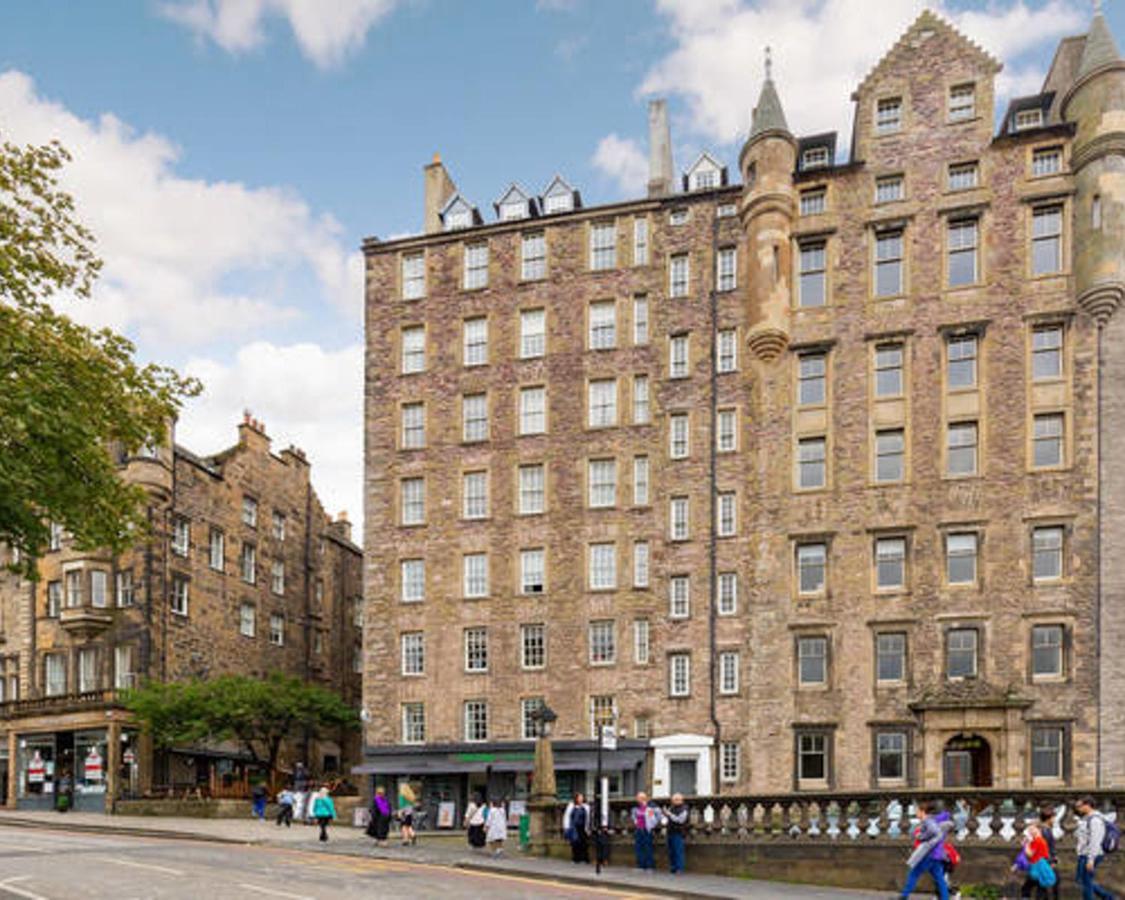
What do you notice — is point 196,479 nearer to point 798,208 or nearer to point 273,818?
point 273,818

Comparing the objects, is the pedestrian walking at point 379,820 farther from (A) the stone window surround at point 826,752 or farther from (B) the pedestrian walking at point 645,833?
(A) the stone window surround at point 826,752

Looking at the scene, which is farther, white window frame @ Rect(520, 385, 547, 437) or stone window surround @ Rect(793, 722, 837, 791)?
white window frame @ Rect(520, 385, 547, 437)

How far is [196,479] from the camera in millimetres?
53000

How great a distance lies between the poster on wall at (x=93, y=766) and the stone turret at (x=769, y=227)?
30.4 m

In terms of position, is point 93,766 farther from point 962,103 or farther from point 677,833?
point 962,103

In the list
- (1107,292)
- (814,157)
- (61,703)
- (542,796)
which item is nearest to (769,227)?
(814,157)

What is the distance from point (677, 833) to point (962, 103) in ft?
96.3

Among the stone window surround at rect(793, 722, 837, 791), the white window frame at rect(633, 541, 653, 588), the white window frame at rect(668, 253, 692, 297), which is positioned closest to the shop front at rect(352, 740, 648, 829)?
the stone window surround at rect(793, 722, 837, 791)

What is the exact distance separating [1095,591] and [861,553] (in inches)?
294

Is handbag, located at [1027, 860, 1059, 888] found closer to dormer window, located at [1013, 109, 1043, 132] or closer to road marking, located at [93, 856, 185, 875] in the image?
road marking, located at [93, 856, 185, 875]

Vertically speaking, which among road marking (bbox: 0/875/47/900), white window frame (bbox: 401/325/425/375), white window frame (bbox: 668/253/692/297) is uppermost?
white window frame (bbox: 668/253/692/297)

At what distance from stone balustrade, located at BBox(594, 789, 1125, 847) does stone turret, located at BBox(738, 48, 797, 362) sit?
2083cm

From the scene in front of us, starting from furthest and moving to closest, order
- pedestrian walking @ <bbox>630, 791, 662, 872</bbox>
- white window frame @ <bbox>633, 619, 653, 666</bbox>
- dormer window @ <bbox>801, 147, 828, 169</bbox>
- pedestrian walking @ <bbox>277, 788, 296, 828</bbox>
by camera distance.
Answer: dormer window @ <bbox>801, 147, 828, 169</bbox> → white window frame @ <bbox>633, 619, 653, 666</bbox> → pedestrian walking @ <bbox>277, 788, 296, 828</bbox> → pedestrian walking @ <bbox>630, 791, 662, 872</bbox>

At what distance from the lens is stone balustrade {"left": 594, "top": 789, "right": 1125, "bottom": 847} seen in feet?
73.7
